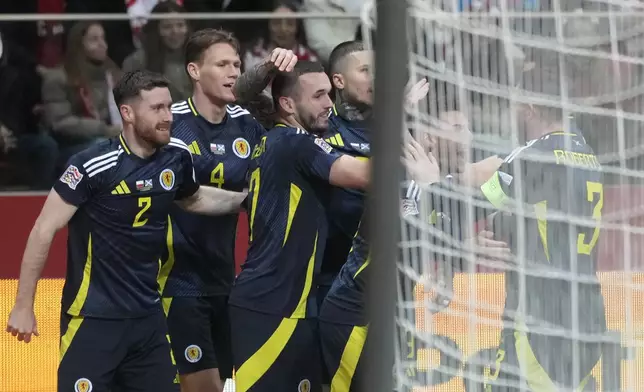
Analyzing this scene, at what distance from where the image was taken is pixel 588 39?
257cm

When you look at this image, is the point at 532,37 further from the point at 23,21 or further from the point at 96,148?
the point at 23,21

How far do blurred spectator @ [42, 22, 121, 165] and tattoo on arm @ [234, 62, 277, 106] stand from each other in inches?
106

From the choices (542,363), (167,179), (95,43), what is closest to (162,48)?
(95,43)

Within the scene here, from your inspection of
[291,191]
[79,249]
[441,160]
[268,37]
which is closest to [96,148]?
[79,249]

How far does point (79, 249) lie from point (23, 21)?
337cm

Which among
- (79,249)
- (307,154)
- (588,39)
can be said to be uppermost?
(588,39)

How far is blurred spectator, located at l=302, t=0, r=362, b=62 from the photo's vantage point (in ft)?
24.8

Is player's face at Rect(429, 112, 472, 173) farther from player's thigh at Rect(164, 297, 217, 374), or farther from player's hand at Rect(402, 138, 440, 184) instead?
player's thigh at Rect(164, 297, 217, 374)

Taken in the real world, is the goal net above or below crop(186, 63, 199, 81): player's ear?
below

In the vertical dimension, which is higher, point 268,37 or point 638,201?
point 268,37

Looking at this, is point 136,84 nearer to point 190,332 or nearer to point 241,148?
point 241,148

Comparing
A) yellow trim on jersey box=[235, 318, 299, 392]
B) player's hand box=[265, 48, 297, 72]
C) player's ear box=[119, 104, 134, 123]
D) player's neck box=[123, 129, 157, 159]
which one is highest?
player's hand box=[265, 48, 297, 72]

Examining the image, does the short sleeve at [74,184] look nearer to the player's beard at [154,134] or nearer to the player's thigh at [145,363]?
the player's beard at [154,134]

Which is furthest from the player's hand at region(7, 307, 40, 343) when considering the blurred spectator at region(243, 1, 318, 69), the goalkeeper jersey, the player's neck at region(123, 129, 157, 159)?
the blurred spectator at region(243, 1, 318, 69)
